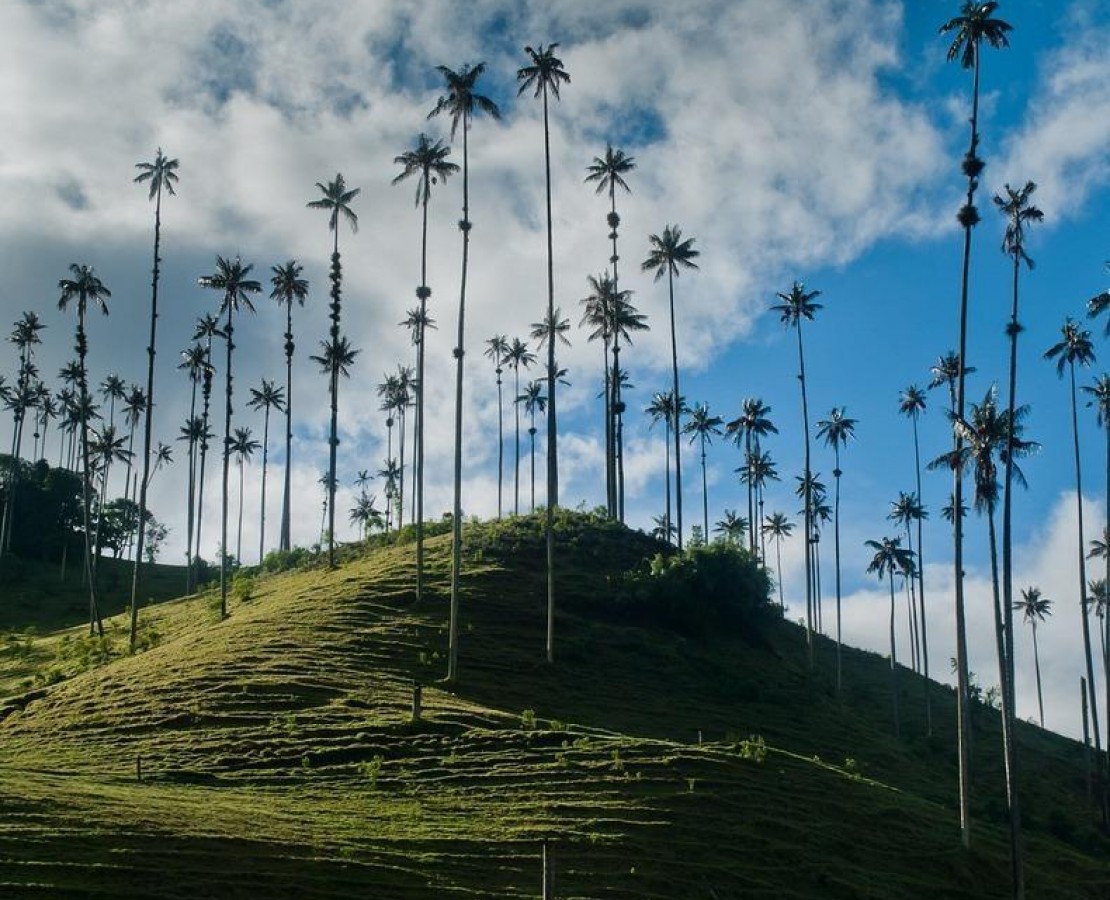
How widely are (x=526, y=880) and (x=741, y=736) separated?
2405 centimetres

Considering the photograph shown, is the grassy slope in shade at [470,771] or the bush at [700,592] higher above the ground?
the bush at [700,592]

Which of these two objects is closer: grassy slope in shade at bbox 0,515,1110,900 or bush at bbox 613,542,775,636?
grassy slope in shade at bbox 0,515,1110,900

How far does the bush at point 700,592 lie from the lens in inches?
2729

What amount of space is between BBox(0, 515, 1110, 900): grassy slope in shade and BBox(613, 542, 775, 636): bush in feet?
6.39

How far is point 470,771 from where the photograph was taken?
136 feet

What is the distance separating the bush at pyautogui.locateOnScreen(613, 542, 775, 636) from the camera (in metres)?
69.3

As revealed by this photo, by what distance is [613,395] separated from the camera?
87.9 meters

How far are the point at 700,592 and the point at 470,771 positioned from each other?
32.0 metres

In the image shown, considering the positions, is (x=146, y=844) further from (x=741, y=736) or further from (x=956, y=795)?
(x=956, y=795)

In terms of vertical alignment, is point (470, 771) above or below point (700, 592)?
below

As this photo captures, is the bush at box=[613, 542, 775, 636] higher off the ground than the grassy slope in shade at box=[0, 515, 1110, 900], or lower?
higher

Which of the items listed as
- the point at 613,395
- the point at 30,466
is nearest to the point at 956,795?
the point at 613,395

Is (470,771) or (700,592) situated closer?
(470,771)

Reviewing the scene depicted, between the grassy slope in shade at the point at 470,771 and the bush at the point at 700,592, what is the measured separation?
6.39 ft
